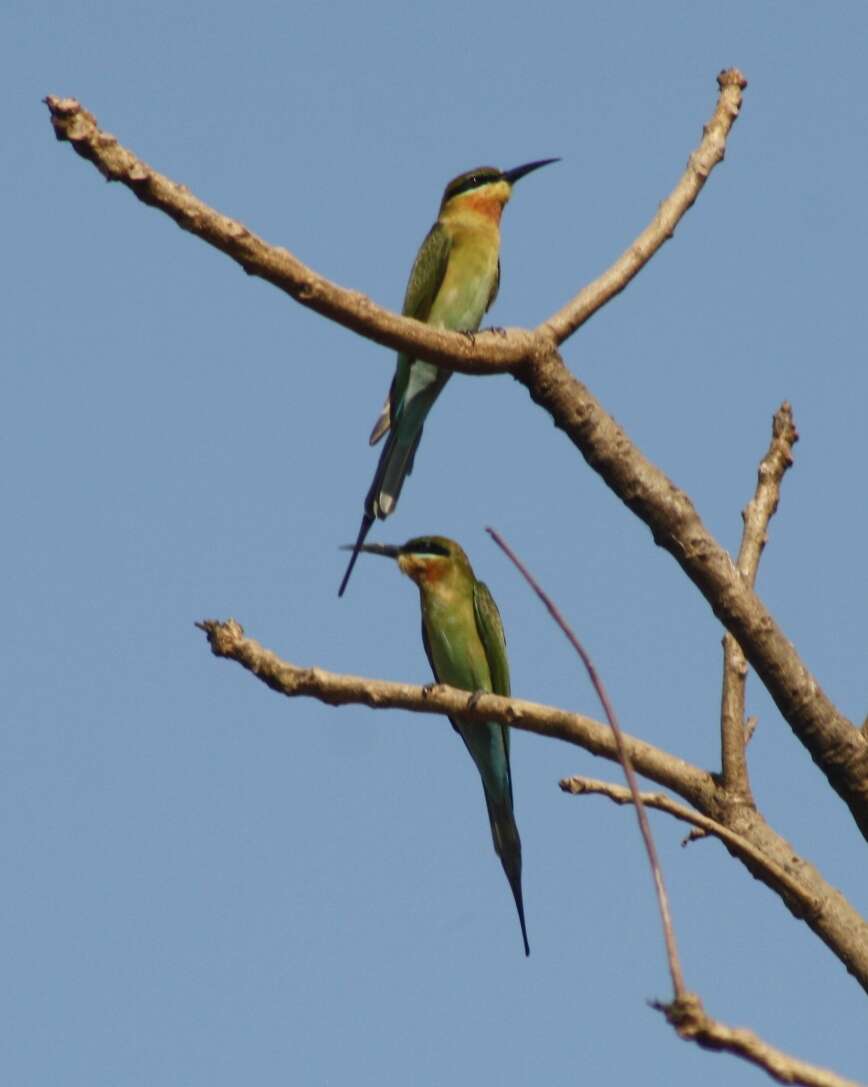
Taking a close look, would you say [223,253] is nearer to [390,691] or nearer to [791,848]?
[390,691]

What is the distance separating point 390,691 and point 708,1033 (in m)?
1.38

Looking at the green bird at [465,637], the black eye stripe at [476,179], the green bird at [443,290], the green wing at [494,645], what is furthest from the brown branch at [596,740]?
the black eye stripe at [476,179]

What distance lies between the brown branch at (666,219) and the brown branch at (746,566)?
42 cm

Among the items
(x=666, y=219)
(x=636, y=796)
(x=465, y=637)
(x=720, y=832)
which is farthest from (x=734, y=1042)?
(x=465, y=637)

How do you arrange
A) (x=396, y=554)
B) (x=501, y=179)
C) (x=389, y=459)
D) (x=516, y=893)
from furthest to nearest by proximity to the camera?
1. (x=501, y=179)
2. (x=396, y=554)
3. (x=389, y=459)
4. (x=516, y=893)

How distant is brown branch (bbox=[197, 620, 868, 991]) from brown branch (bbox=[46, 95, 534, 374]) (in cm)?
56

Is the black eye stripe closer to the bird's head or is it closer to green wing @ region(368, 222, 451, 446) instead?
green wing @ region(368, 222, 451, 446)

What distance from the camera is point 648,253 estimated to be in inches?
117

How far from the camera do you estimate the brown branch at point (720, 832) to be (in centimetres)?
A: 227

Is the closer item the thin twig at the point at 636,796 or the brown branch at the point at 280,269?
the thin twig at the point at 636,796

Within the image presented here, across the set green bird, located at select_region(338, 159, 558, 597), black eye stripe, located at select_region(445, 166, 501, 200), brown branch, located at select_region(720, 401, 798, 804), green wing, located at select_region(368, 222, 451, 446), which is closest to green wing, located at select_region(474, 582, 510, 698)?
green bird, located at select_region(338, 159, 558, 597)

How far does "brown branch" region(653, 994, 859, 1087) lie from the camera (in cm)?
139

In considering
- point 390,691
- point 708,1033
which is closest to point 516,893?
point 390,691

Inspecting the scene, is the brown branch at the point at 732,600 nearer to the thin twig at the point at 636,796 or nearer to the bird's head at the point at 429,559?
the thin twig at the point at 636,796
